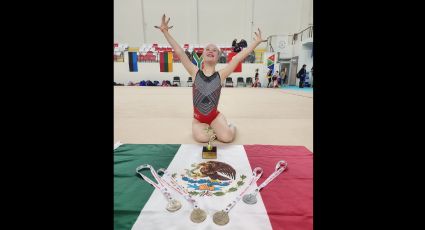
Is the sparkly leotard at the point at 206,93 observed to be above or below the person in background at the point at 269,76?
below

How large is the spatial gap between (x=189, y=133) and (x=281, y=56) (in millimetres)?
9590

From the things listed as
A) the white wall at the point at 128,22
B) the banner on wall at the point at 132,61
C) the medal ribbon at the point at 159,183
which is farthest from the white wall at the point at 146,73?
the medal ribbon at the point at 159,183

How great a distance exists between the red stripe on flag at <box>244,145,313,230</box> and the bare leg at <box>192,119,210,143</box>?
375 mm

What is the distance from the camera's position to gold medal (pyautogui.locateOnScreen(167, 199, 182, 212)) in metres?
0.82

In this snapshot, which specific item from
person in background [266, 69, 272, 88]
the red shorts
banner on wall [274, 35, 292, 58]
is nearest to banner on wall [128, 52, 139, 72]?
person in background [266, 69, 272, 88]

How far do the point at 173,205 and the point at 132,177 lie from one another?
1.18ft

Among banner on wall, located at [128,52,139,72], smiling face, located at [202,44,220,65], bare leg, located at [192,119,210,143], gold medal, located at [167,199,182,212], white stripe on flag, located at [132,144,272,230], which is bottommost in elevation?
white stripe on flag, located at [132,144,272,230]

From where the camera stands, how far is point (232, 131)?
1.79m

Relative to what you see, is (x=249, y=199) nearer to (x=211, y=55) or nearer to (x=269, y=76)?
(x=211, y=55)

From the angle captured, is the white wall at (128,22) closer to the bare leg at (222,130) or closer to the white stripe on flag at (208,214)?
the bare leg at (222,130)

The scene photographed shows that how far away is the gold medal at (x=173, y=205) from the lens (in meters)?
0.82

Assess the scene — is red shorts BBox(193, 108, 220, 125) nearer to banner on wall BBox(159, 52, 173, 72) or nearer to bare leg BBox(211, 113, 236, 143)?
bare leg BBox(211, 113, 236, 143)

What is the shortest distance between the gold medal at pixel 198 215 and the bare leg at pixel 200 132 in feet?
3.03
